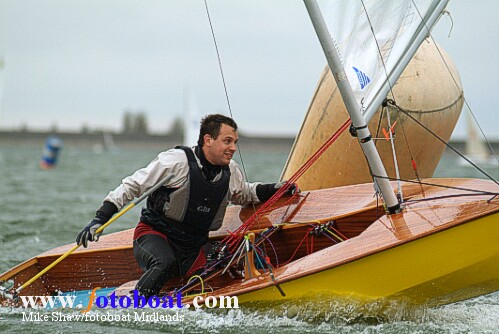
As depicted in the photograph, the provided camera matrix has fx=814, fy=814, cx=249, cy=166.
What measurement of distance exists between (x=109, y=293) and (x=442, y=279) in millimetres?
2002

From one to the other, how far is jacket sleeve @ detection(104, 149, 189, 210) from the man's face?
0.45 ft

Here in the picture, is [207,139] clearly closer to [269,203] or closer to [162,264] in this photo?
[162,264]

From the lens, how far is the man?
4105 mm

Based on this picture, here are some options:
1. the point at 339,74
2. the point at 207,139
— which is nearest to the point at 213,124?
the point at 207,139

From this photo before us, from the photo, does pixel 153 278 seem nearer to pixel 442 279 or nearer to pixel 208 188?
pixel 208 188

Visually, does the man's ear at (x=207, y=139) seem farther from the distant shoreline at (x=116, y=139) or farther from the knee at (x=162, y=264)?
the distant shoreline at (x=116, y=139)

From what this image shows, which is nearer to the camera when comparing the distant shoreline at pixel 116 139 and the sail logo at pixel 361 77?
the sail logo at pixel 361 77

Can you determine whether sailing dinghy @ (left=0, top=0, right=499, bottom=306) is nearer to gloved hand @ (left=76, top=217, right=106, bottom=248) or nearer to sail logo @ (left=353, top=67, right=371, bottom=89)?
sail logo @ (left=353, top=67, right=371, bottom=89)

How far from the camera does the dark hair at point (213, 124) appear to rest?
4.13m

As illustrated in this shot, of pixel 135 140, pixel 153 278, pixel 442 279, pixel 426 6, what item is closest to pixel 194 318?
pixel 153 278

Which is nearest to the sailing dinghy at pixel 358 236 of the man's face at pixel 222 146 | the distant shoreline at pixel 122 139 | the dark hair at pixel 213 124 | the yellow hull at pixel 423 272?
the yellow hull at pixel 423 272

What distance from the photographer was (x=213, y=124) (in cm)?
415

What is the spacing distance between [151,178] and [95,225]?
370 millimetres

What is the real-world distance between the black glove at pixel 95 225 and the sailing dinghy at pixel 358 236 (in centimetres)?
54
